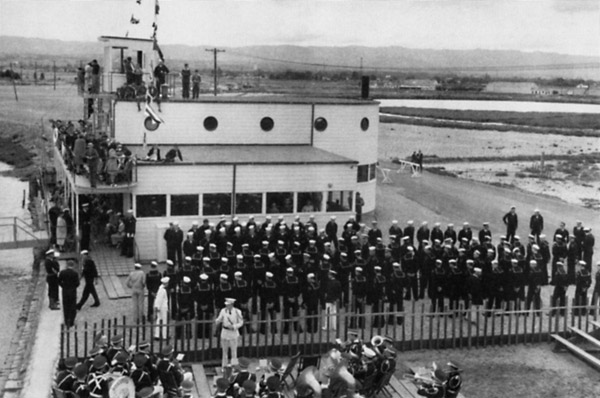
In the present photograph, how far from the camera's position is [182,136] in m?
28.5

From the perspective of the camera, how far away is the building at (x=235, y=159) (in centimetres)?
2353

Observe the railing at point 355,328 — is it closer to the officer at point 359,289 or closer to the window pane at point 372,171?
the officer at point 359,289

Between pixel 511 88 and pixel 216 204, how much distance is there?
16170 centimetres

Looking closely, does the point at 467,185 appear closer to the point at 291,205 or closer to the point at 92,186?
the point at 291,205

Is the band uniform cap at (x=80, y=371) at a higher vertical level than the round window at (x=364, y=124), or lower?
lower

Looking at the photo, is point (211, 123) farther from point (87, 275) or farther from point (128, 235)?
point (87, 275)

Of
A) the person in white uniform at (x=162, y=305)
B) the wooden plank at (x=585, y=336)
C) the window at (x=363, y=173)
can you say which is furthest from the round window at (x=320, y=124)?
the wooden plank at (x=585, y=336)

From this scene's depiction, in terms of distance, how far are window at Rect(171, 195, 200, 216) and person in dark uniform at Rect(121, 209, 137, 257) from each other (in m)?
1.43

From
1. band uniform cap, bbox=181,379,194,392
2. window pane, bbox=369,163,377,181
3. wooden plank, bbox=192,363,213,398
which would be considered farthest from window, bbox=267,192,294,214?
band uniform cap, bbox=181,379,194,392

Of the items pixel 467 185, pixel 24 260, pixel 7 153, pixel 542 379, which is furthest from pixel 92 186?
pixel 7 153

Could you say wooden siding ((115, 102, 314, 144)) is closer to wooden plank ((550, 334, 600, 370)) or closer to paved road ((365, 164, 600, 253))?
paved road ((365, 164, 600, 253))

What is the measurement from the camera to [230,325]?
14.7m

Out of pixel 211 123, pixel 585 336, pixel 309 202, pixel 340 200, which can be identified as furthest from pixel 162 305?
pixel 211 123

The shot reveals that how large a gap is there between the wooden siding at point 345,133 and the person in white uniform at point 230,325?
15918 mm
